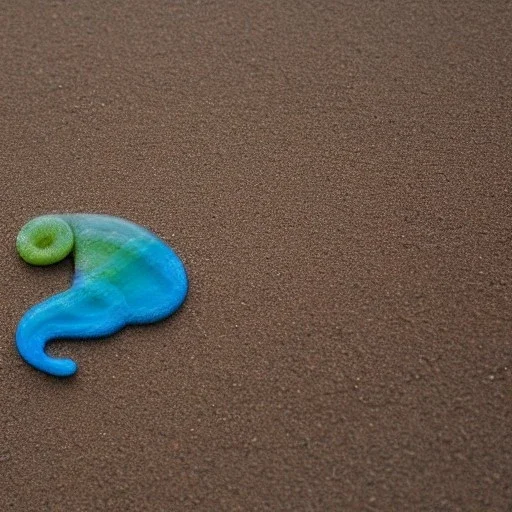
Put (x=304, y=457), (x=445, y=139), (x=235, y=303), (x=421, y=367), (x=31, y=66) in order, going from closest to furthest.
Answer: (x=304, y=457), (x=421, y=367), (x=235, y=303), (x=445, y=139), (x=31, y=66)

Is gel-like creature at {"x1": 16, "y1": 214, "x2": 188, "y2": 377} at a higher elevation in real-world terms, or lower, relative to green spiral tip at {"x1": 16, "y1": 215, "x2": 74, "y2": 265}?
lower

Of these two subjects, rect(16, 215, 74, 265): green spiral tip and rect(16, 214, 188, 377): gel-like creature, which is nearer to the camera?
rect(16, 214, 188, 377): gel-like creature

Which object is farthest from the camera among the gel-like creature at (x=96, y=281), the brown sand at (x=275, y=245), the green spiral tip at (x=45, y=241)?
the green spiral tip at (x=45, y=241)

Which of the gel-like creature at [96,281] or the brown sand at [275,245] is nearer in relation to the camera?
the brown sand at [275,245]

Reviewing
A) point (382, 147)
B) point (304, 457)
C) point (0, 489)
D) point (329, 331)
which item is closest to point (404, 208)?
point (382, 147)

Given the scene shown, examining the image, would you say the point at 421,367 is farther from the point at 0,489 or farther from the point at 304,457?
the point at 0,489

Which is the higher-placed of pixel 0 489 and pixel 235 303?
pixel 235 303
